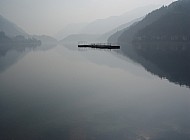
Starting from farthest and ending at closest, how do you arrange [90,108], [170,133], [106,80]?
[106,80]
[90,108]
[170,133]

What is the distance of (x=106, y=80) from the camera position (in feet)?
222

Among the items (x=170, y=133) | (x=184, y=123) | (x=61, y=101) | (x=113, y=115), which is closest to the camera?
(x=170, y=133)

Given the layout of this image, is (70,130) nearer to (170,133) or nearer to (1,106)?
(170,133)

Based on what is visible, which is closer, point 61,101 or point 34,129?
point 34,129

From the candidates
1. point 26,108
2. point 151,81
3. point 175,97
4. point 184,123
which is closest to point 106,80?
point 151,81

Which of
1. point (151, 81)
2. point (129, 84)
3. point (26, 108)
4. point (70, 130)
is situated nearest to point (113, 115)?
point (70, 130)

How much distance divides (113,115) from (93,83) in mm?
28066

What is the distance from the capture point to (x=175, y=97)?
46500 mm

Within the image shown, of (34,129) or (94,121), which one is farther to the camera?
(94,121)

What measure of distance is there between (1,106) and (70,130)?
16.9m

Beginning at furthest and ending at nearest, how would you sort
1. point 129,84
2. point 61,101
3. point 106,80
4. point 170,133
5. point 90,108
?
point 106,80 → point 129,84 → point 61,101 → point 90,108 → point 170,133

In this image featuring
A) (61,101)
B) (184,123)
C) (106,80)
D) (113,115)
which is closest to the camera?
(184,123)

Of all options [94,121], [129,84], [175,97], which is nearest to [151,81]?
[129,84]

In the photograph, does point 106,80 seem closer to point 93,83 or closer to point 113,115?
point 93,83
